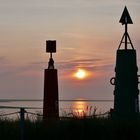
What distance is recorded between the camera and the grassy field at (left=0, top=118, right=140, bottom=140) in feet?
50.5

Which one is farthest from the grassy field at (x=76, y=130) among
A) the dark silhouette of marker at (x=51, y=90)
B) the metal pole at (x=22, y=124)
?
the dark silhouette of marker at (x=51, y=90)

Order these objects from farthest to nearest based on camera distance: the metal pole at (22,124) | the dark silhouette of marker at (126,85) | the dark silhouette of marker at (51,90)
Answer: the dark silhouette of marker at (51,90) < the dark silhouette of marker at (126,85) < the metal pole at (22,124)

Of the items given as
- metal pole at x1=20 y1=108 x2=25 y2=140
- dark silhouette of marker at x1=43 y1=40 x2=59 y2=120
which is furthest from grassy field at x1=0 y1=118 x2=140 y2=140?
dark silhouette of marker at x1=43 y1=40 x2=59 y2=120

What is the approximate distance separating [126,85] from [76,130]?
2217mm

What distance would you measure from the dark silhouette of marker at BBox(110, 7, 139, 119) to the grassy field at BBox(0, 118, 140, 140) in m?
0.85

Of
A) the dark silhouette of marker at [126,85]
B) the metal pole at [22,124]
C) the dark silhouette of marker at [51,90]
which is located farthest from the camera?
the dark silhouette of marker at [51,90]

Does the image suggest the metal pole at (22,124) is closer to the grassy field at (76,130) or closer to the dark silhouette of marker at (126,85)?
the grassy field at (76,130)

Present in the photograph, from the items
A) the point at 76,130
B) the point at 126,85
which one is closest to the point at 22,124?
the point at 76,130

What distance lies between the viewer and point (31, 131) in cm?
1574

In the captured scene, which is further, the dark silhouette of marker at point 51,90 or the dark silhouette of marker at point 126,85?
the dark silhouette of marker at point 51,90

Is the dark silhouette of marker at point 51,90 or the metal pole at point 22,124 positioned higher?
the dark silhouette of marker at point 51,90

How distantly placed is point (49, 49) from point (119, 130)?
4.89m

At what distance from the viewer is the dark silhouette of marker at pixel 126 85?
16750 millimetres

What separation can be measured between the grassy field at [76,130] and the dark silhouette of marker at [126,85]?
2.79 feet
